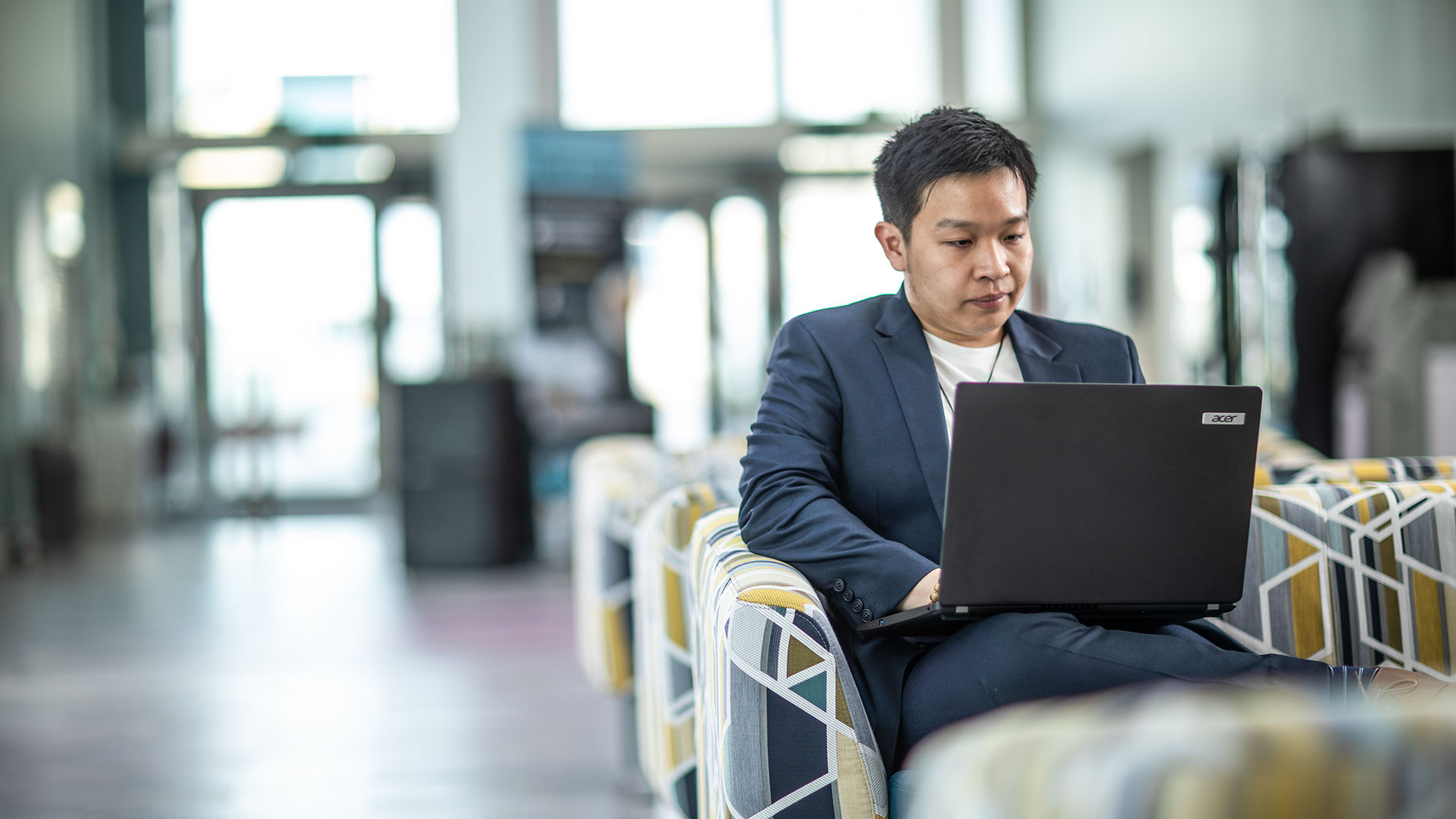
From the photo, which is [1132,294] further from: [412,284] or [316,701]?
[316,701]

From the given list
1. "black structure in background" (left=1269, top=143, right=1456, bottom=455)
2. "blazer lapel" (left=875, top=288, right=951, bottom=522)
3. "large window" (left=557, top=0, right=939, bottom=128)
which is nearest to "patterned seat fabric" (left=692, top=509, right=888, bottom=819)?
"blazer lapel" (left=875, top=288, right=951, bottom=522)

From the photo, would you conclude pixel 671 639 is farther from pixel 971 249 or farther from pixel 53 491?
pixel 53 491

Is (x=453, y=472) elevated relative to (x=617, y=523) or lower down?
lower down

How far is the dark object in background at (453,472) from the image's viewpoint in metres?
6.62

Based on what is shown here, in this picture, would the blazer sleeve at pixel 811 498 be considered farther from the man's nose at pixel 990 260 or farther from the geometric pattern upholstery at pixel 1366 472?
the geometric pattern upholstery at pixel 1366 472

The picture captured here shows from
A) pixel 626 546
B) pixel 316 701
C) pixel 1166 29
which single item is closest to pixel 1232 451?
pixel 626 546

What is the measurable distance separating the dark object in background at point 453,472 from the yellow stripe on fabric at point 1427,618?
5.29 metres

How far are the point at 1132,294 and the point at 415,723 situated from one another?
7.28 m

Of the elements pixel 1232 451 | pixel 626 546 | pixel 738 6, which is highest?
pixel 738 6

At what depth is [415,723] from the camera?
3.47 m

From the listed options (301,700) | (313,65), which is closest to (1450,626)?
(301,700)

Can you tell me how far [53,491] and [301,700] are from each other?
553 centimetres

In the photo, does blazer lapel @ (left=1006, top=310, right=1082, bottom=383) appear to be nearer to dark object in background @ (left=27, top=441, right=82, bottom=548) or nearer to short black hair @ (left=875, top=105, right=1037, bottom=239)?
short black hair @ (left=875, top=105, right=1037, bottom=239)

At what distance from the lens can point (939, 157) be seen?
1.71 meters
